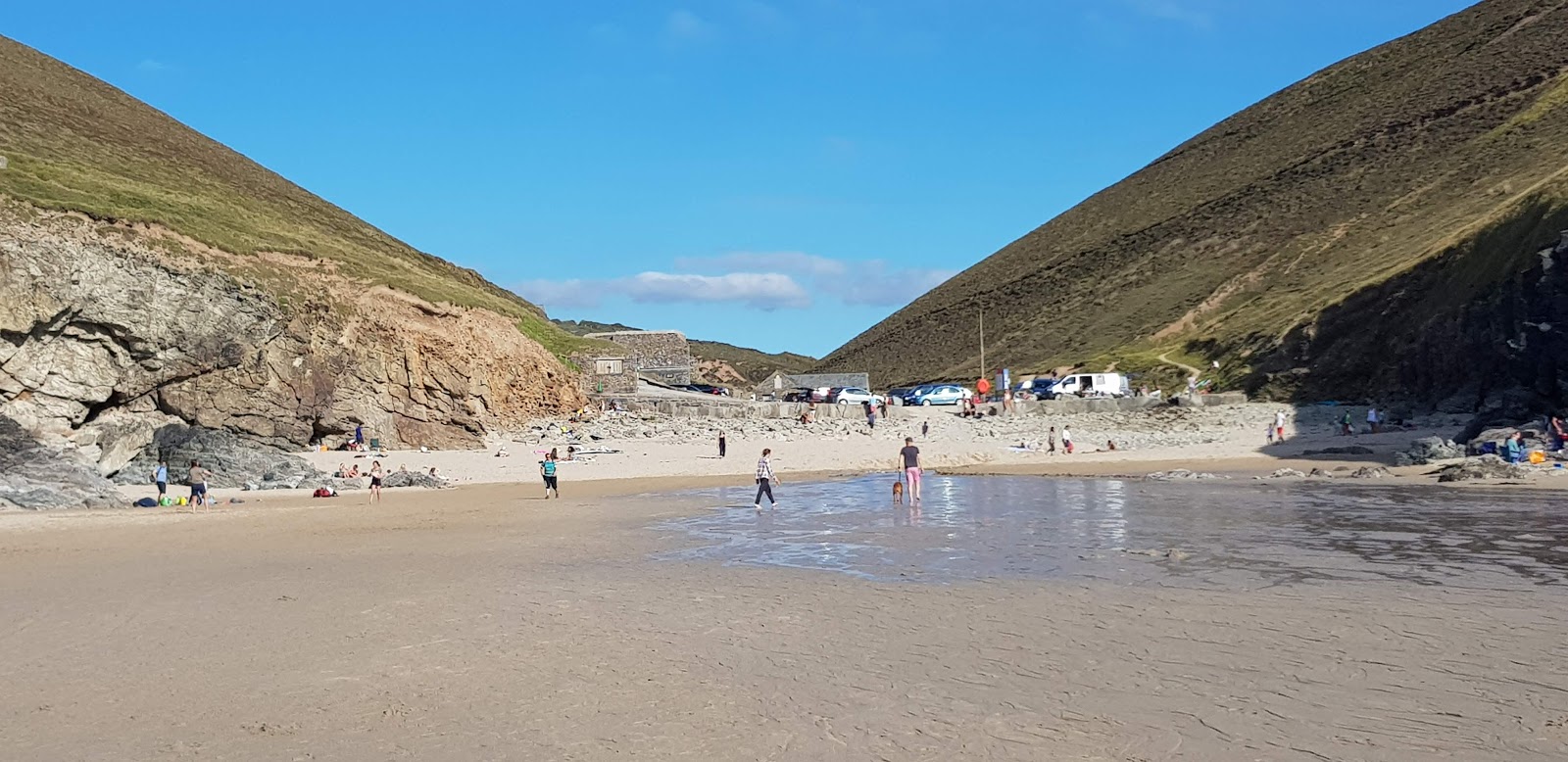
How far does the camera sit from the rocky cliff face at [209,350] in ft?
95.2

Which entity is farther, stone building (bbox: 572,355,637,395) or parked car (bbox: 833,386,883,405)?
parked car (bbox: 833,386,883,405)

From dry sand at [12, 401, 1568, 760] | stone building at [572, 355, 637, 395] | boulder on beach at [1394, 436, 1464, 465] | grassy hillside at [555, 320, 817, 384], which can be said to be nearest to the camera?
dry sand at [12, 401, 1568, 760]

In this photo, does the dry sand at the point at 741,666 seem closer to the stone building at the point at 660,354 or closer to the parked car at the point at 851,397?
the parked car at the point at 851,397

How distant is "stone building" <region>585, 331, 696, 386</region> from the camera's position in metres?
72.1

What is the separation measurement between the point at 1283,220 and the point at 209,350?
85.7 meters

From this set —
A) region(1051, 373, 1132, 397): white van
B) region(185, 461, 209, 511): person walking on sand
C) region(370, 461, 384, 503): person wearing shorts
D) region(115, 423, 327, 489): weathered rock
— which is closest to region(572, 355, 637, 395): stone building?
region(1051, 373, 1132, 397): white van

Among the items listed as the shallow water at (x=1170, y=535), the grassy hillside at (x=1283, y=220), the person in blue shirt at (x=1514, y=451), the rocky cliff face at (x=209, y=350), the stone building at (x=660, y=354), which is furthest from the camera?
the stone building at (x=660, y=354)

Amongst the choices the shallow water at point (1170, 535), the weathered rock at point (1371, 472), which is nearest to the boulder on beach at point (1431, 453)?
the weathered rock at point (1371, 472)

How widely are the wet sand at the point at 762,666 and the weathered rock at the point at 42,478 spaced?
9.76 meters

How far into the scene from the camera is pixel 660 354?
7381 centimetres

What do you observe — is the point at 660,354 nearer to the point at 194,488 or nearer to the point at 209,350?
the point at 209,350

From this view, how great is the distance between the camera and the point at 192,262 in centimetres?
3409

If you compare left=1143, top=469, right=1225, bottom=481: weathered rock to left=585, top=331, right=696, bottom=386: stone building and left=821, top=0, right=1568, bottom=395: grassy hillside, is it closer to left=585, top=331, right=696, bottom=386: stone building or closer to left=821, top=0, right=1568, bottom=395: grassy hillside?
left=821, top=0, right=1568, bottom=395: grassy hillside

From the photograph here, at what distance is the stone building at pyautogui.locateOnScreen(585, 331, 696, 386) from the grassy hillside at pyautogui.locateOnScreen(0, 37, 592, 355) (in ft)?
29.0
